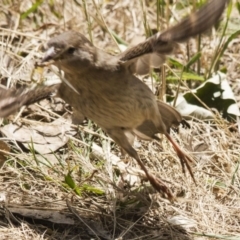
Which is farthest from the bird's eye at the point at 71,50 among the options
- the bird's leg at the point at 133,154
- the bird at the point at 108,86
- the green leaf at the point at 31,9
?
the green leaf at the point at 31,9

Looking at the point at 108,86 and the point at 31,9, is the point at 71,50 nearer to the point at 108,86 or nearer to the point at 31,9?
the point at 108,86

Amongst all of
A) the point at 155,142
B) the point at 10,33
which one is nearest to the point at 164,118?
the point at 155,142

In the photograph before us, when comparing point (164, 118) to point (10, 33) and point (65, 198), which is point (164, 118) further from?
point (10, 33)

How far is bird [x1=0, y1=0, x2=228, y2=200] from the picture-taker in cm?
450

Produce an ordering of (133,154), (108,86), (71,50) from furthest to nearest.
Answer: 1. (133,154)
2. (108,86)
3. (71,50)

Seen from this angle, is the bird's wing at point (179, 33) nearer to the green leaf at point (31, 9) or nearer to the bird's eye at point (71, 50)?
the bird's eye at point (71, 50)

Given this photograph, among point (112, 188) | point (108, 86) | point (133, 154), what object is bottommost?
point (112, 188)

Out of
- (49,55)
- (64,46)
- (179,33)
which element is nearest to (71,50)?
(64,46)

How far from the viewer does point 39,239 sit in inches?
182

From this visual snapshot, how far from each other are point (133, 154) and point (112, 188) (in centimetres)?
26

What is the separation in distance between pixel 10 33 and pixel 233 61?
1.79 m

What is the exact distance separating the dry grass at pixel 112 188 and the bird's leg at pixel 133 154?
106mm

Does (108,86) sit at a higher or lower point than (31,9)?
lower

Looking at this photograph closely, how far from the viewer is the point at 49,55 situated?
175 inches
